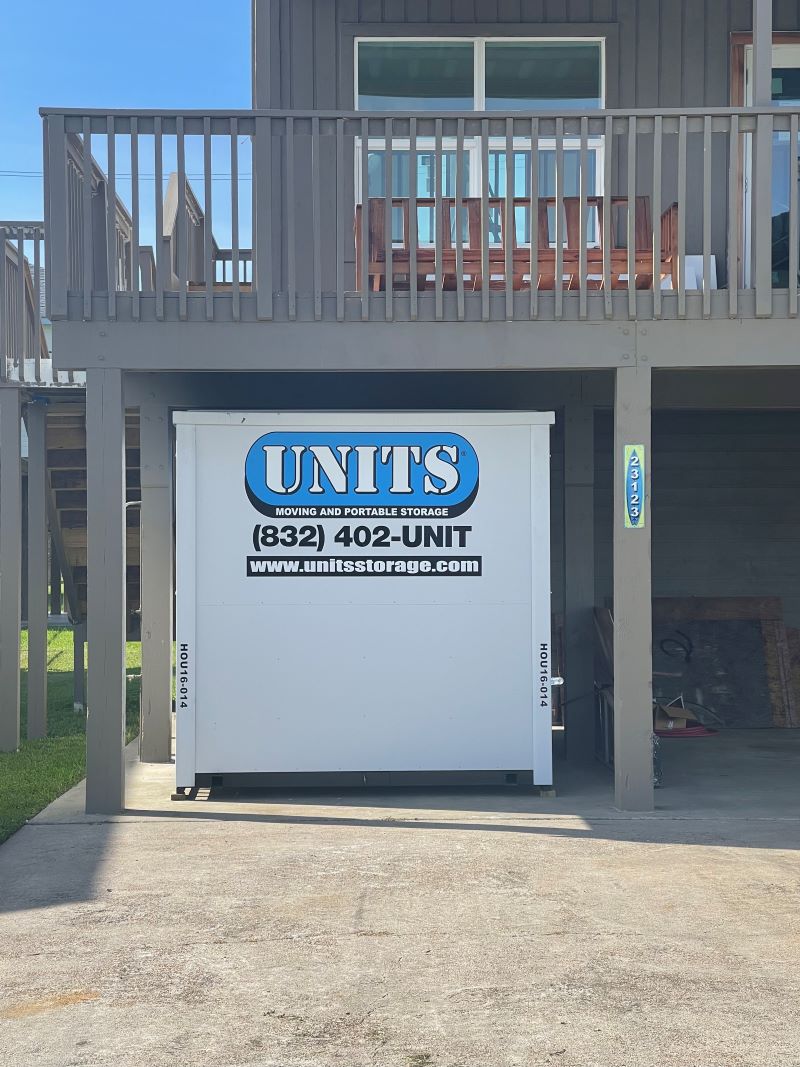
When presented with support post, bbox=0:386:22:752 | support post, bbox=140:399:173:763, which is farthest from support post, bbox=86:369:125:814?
support post, bbox=0:386:22:752

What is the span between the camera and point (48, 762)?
388 inches

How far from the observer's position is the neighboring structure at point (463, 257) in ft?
25.0

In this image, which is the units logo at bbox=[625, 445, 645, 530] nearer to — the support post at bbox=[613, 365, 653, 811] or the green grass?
the support post at bbox=[613, 365, 653, 811]

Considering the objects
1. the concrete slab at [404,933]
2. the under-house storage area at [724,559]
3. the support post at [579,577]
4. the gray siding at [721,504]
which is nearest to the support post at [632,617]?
the concrete slab at [404,933]

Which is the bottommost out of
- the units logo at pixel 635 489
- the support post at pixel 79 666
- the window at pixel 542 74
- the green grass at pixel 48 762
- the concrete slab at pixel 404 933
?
the concrete slab at pixel 404 933

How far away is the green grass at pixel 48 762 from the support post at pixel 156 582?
2.12ft

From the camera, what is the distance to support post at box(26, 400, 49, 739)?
10.9 metres

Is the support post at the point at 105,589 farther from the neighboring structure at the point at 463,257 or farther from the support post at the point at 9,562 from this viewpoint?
the support post at the point at 9,562

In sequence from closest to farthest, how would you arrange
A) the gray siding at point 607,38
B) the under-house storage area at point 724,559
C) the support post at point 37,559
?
the gray siding at point 607,38, the support post at point 37,559, the under-house storage area at point 724,559

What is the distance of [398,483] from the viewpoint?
825 cm

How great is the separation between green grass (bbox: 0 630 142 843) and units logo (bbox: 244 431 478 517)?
2.46 m

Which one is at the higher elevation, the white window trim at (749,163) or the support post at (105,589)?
the white window trim at (749,163)

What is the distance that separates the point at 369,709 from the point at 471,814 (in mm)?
997

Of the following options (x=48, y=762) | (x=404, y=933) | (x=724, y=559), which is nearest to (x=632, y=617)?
(x=404, y=933)
